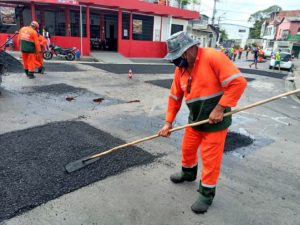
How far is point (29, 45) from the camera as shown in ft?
29.0

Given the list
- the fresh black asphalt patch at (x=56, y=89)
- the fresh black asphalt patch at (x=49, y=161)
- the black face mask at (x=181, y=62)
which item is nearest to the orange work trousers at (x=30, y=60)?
the fresh black asphalt patch at (x=56, y=89)

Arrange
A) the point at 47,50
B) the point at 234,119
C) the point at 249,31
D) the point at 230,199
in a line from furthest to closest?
1. the point at 249,31
2. the point at 47,50
3. the point at 234,119
4. the point at 230,199

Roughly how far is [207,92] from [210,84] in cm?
9

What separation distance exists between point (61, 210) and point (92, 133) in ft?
7.02

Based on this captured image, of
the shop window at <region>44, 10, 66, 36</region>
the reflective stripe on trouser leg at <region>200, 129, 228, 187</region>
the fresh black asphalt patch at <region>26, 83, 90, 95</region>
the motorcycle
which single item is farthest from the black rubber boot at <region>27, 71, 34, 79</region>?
the shop window at <region>44, 10, 66, 36</region>

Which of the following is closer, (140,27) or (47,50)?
(47,50)

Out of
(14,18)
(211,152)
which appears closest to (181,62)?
(211,152)

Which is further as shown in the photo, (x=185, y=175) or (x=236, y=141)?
(x=236, y=141)

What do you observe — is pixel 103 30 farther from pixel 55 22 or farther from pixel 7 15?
pixel 7 15

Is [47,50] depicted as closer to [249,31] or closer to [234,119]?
[234,119]

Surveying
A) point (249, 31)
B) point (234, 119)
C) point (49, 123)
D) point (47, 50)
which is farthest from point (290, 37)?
point (49, 123)

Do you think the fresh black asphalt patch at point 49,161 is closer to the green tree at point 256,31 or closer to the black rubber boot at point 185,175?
the black rubber boot at point 185,175

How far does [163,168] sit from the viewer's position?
3.75m

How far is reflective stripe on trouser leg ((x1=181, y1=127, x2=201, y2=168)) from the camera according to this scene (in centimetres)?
292
